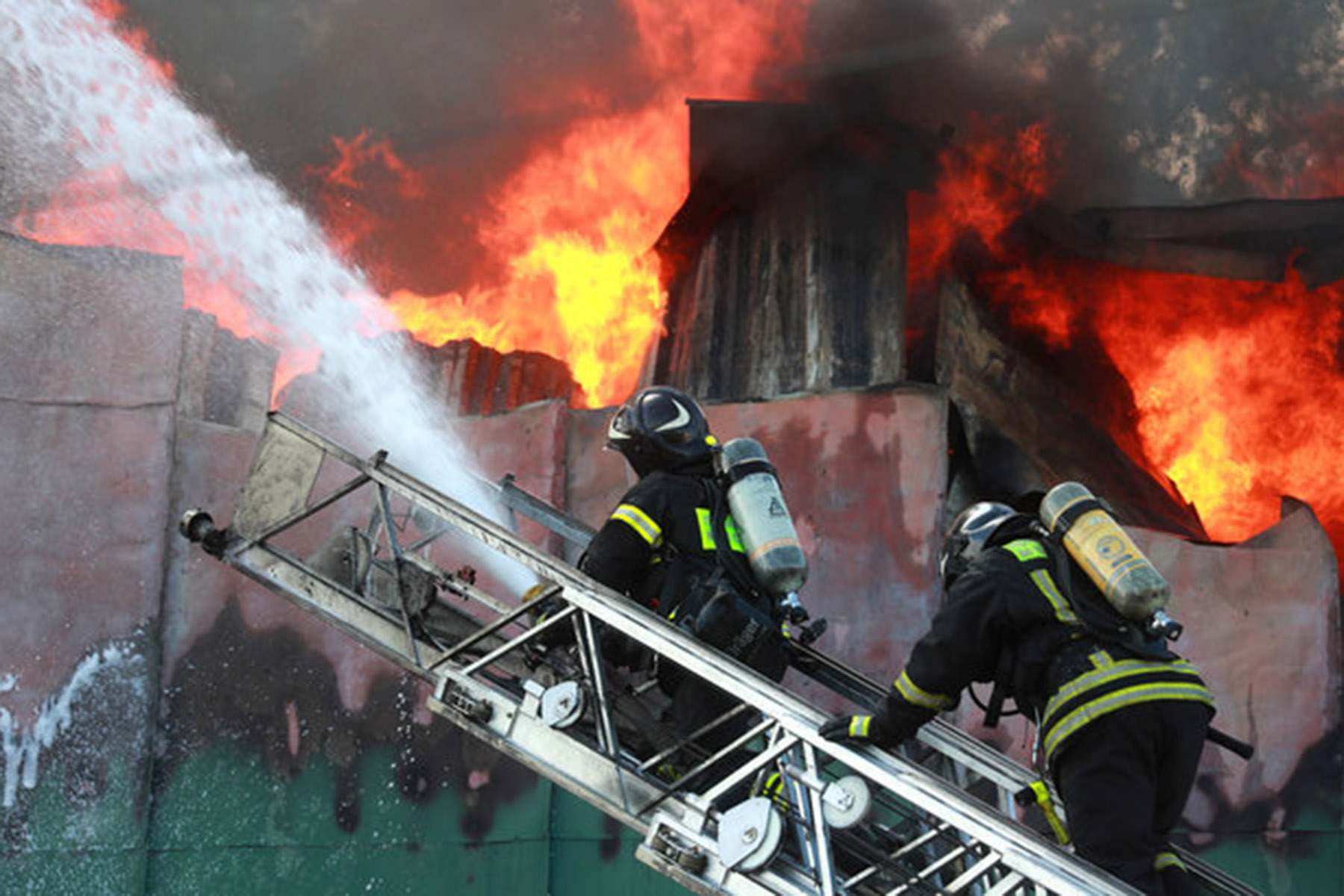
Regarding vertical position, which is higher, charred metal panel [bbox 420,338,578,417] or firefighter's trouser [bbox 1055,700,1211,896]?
charred metal panel [bbox 420,338,578,417]

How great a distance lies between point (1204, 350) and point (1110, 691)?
804cm

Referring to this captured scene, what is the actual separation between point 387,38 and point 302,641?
25.9 feet

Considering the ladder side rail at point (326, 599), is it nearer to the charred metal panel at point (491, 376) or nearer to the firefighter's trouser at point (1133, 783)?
the firefighter's trouser at point (1133, 783)

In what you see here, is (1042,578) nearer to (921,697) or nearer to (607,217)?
(921,697)

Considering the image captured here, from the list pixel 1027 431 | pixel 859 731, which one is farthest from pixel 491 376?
pixel 859 731

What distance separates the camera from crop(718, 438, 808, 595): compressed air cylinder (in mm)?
4828

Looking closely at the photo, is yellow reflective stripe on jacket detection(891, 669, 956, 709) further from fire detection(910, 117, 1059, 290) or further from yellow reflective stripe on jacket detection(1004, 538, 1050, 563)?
fire detection(910, 117, 1059, 290)

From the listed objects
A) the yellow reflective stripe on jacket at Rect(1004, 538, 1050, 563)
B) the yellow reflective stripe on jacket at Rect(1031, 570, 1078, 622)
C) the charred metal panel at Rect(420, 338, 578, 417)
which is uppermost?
the charred metal panel at Rect(420, 338, 578, 417)

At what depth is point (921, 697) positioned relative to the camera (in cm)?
395

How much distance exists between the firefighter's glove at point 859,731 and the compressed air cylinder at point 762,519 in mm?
862

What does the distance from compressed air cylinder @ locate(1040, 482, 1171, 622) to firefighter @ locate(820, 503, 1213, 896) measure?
8 centimetres

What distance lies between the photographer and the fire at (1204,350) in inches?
423

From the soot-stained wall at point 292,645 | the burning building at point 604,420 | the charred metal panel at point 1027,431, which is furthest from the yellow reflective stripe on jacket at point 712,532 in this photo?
the charred metal panel at point 1027,431

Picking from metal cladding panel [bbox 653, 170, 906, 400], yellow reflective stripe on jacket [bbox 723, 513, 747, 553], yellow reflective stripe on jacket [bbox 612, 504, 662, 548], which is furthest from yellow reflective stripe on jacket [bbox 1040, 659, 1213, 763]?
metal cladding panel [bbox 653, 170, 906, 400]
